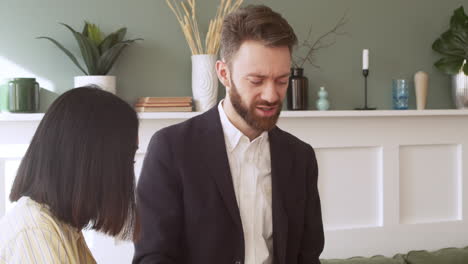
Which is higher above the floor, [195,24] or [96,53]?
[195,24]

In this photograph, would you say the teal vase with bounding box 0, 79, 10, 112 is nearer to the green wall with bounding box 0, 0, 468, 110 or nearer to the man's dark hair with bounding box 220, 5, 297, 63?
the green wall with bounding box 0, 0, 468, 110

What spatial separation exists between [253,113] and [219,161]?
0.18 metres

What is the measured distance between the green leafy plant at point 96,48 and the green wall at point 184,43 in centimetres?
8

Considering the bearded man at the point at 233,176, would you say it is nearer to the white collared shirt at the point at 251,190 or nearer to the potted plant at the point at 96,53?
the white collared shirt at the point at 251,190

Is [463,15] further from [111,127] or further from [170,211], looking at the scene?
[111,127]

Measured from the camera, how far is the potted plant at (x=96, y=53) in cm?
256

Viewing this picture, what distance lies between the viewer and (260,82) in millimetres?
1698

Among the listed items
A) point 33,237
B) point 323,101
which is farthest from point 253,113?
point 323,101

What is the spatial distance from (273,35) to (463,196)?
2072mm

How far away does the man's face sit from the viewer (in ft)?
5.53

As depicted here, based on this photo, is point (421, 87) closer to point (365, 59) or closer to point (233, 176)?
point (365, 59)

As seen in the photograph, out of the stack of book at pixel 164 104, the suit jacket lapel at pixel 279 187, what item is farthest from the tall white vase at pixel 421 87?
the suit jacket lapel at pixel 279 187

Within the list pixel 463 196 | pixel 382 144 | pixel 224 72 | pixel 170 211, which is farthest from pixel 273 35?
pixel 463 196

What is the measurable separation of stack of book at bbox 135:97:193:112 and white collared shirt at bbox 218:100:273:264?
33.8 inches
